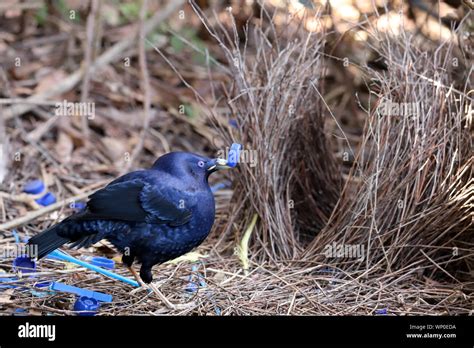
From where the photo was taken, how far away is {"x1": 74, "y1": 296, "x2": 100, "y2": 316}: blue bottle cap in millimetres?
3246

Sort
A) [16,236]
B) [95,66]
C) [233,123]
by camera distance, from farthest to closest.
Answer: [95,66]
[233,123]
[16,236]

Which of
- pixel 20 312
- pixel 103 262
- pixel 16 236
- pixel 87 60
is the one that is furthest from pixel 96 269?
pixel 87 60

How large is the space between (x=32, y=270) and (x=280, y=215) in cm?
124

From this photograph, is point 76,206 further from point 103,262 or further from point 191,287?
point 191,287

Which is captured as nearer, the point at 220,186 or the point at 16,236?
the point at 16,236

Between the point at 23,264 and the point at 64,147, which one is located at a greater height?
the point at 64,147

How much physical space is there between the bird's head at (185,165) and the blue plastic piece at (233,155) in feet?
0.38

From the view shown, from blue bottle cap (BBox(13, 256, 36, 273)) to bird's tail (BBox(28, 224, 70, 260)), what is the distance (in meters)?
0.26

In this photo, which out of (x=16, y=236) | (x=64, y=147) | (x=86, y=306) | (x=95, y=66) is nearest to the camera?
(x=86, y=306)

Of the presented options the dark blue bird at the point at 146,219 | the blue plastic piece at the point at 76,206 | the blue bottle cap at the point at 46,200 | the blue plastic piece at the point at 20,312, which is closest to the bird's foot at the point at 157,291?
the dark blue bird at the point at 146,219

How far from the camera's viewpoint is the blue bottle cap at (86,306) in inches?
128

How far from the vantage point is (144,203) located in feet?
11.1

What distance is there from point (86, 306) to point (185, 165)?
2.43 ft

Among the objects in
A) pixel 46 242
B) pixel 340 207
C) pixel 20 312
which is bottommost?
pixel 20 312
